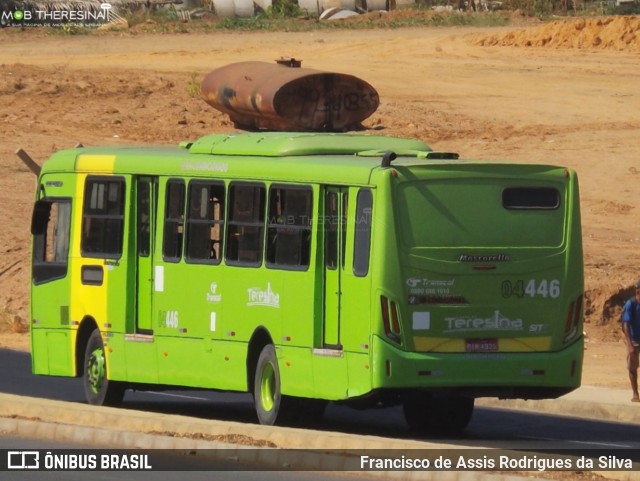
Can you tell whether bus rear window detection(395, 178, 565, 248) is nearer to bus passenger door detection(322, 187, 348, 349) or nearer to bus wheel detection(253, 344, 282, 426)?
bus passenger door detection(322, 187, 348, 349)

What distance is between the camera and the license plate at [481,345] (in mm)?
14883

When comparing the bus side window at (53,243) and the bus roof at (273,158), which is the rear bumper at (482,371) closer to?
the bus roof at (273,158)

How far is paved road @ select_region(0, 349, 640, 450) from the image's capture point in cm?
1595

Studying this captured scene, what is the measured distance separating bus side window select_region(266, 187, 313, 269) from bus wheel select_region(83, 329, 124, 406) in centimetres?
301

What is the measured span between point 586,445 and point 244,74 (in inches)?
931

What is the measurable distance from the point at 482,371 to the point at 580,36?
3909 centimetres

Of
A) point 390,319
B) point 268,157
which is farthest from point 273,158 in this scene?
point 390,319

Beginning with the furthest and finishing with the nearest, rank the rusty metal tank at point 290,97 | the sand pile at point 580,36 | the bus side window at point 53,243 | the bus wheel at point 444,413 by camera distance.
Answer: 1. the sand pile at point 580,36
2. the rusty metal tank at point 290,97
3. the bus side window at point 53,243
4. the bus wheel at point 444,413

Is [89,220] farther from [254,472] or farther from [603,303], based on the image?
[603,303]

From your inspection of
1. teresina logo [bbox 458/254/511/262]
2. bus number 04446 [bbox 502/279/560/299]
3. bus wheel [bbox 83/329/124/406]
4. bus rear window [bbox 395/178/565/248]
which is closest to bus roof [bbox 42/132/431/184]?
bus rear window [bbox 395/178/565/248]

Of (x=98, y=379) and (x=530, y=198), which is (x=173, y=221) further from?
(x=530, y=198)

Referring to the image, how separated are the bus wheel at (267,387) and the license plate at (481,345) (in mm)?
2037

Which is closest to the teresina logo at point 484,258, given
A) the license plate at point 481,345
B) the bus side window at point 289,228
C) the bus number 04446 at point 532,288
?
the bus number 04446 at point 532,288

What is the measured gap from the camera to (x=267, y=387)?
1611 centimetres
